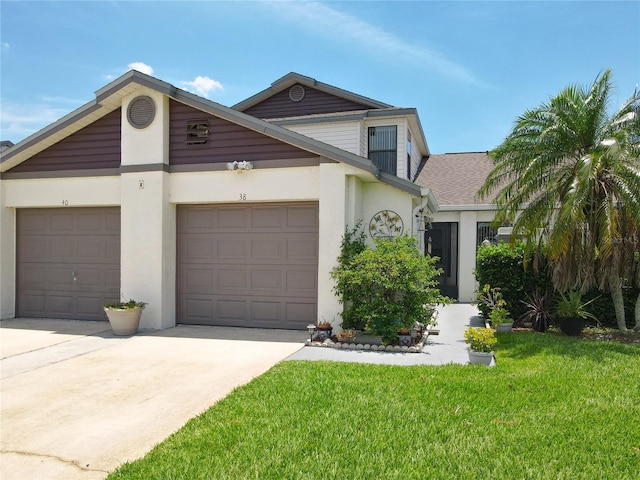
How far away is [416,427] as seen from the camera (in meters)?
4.14

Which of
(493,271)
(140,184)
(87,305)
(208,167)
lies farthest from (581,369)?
(87,305)

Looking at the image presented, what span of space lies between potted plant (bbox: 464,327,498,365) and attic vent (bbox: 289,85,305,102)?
1153 centimetres

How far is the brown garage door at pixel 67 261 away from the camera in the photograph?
402 inches

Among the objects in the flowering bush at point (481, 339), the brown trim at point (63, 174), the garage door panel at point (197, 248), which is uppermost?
the brown trim at point (63, 174)

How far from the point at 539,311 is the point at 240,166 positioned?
7.02m

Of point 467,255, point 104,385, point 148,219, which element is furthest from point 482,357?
point 467,255

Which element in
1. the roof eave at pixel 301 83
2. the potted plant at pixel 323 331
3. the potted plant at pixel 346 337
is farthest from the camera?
the roof eave at pixel 301 83

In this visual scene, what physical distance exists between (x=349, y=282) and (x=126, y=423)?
450cm

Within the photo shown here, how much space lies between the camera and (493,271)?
31.9ft

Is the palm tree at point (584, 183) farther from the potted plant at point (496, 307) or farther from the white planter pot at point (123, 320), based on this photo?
the white planter pot at point (123, 320)

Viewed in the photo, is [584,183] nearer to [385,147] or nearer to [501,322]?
[501,322]

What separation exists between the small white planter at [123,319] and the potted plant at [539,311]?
818cm

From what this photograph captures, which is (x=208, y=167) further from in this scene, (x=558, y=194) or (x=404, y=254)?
(x=558, y=194)

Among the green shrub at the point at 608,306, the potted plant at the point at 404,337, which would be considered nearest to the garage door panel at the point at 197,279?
the potted plant at the point at 404,337
